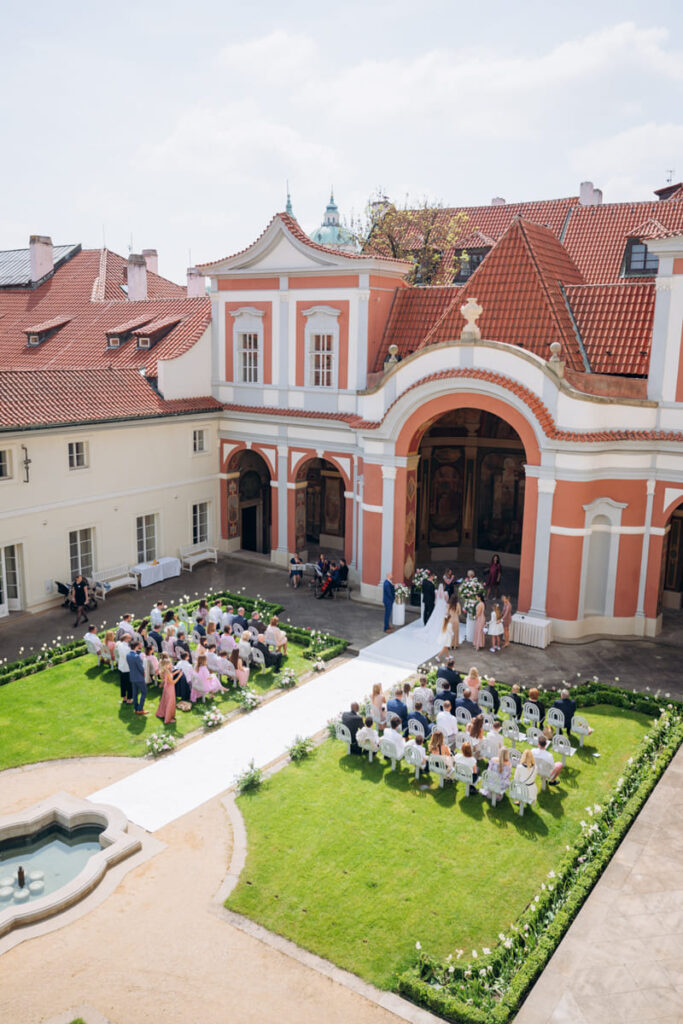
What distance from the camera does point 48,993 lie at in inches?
433

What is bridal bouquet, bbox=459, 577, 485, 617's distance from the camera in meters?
23.5

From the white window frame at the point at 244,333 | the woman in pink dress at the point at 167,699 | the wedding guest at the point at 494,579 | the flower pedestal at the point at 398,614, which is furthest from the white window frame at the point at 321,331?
the woman in pink dress at the point at 167,699

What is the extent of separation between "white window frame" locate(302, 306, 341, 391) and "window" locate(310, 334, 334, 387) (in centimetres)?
3

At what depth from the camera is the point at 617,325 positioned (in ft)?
79.8

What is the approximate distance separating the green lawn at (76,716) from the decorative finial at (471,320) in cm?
1005

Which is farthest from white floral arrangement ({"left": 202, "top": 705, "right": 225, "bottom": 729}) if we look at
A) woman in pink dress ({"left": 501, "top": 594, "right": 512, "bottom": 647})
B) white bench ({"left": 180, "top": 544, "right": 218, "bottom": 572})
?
white bench ({"left": 180, "top": 544, "right": 218, "bottom": 572})

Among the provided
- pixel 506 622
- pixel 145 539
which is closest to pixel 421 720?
pixel 506 622

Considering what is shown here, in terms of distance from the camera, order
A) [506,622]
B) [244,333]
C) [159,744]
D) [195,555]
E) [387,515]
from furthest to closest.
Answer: [244,333] < [195,555] < [387,515] < [506,622] < [159,744]

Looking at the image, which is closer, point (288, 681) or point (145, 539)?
point (288, 681)

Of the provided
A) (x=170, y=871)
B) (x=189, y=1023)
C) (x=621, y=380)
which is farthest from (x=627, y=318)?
(x=189, y=1023)

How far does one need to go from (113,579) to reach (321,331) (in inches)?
420

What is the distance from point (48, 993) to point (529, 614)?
15702mm

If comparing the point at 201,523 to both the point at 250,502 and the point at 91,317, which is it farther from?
the point at 91,317

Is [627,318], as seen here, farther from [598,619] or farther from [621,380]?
[598,619]
